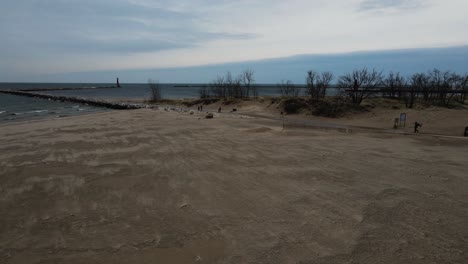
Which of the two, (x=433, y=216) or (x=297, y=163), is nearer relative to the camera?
(x=433, y=216)

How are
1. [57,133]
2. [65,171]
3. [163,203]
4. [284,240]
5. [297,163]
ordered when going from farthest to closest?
1. [57,133]
2. [297,163]
3. [65,171]
4. [163,203]
5. [284,240]

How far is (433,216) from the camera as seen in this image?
7.49 m

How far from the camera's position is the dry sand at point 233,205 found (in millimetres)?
6004

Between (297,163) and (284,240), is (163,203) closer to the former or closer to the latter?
(284,240)

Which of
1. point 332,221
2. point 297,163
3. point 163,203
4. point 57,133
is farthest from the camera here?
point 57,133

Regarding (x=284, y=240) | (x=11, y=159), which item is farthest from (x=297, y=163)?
(x=11, y=159)

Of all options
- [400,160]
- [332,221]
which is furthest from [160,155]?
[400,160]

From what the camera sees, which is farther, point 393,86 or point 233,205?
point 393,86

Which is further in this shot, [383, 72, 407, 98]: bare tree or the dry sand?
[383, 72, 407, 98]: bare tree

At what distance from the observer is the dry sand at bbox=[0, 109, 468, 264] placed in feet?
19.7

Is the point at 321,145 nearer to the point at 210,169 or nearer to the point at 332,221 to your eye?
the point at 210,169

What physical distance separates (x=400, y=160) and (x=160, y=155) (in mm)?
9108

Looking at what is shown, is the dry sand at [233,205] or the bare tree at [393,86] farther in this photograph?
the bare tree at [393,86]

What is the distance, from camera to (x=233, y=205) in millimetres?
8109
